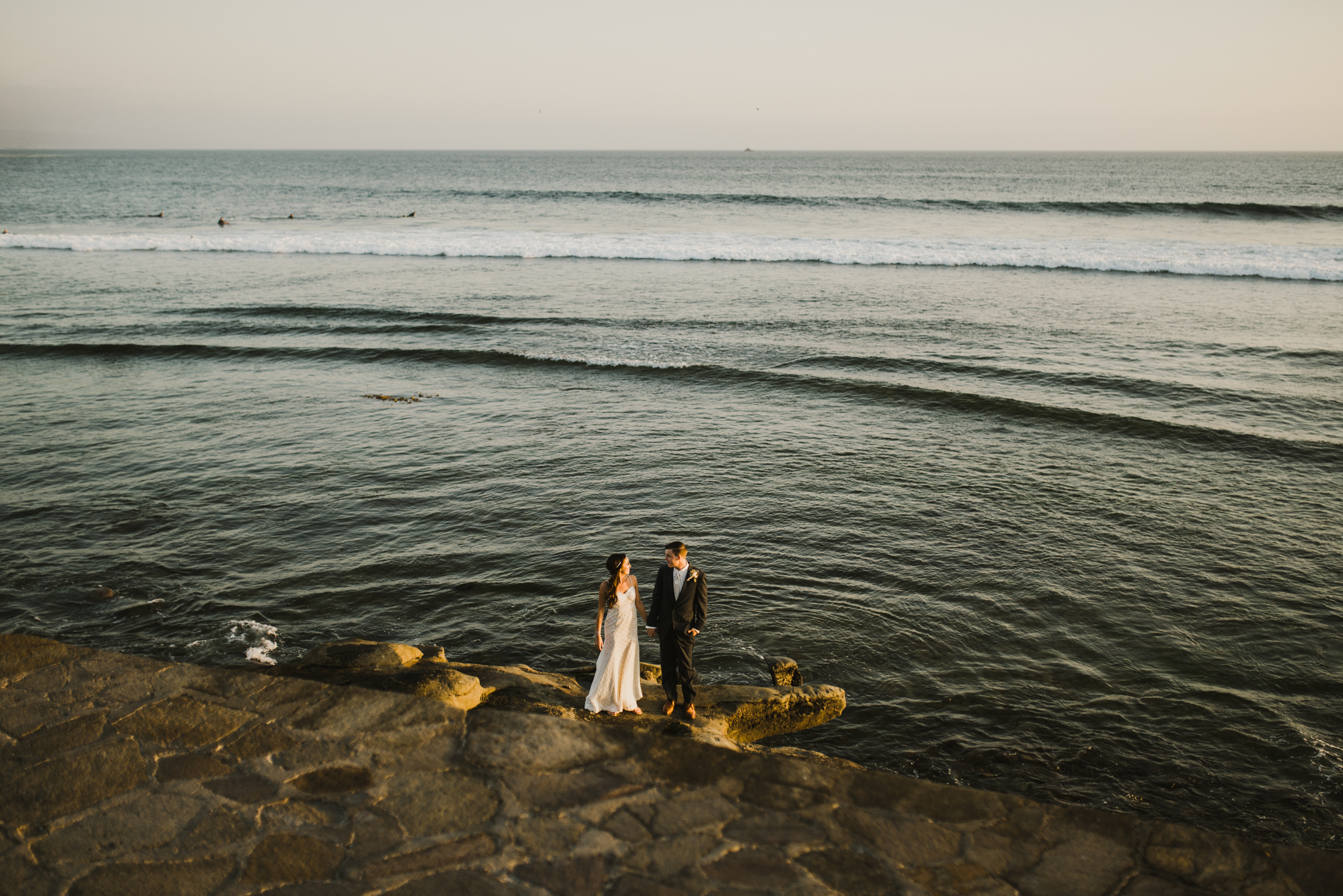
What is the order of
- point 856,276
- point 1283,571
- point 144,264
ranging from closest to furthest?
point 1283,571 → point 856,276 → point 144,264

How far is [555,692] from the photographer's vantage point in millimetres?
6727

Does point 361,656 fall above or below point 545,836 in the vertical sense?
below

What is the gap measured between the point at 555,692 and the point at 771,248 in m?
31.7

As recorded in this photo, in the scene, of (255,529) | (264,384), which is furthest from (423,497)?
(264,384)

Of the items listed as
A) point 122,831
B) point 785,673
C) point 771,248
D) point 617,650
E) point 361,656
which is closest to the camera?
point 122,831

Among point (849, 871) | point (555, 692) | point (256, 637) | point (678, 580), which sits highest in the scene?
point (678, 580)

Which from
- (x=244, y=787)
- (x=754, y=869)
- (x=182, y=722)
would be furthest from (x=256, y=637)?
(x=754, y=869)

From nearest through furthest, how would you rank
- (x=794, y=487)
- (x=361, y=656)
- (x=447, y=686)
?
(x=447, y=686)
(x=361, y=656)
(x=794, y=487)

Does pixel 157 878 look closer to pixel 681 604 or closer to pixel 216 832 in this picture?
pixel 216 832

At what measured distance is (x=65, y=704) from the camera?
5.48 meters

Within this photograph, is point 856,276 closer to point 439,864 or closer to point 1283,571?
point 1283,571

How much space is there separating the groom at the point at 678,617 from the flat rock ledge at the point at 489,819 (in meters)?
1.43

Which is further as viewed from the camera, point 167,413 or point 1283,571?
point 167,413

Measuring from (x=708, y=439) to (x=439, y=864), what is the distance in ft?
34.7
